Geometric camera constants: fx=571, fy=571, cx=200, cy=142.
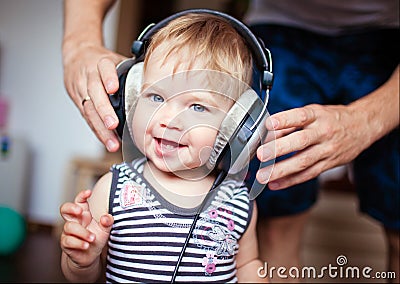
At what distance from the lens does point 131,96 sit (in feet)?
2.87

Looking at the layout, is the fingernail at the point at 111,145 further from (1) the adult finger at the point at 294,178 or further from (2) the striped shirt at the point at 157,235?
(1) the adult finger at the point at 294,178

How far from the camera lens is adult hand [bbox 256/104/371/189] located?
89cm

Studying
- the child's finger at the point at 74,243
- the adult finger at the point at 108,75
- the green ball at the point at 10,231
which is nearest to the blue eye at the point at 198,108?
the adult finger at the point at 108,75

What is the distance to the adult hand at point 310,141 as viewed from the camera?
89 cm

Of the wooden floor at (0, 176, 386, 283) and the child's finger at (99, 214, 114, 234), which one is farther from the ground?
the child's finger at (99, 214, 114, 234)

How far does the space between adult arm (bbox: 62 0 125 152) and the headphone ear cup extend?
0.53 ft

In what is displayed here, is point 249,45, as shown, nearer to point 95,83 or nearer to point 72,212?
point 95,83

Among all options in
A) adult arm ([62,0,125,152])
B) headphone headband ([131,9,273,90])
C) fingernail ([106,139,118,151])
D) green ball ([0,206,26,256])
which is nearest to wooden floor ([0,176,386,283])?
green ball ([0,206,26,256])

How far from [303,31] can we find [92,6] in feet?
1.69

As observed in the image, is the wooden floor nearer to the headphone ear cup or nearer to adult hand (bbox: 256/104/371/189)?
adult hand (bbox: 256/104/371/189)

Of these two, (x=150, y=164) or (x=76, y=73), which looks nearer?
(x=150, y=164)

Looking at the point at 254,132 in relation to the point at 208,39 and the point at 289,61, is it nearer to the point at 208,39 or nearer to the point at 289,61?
the point at 208,39

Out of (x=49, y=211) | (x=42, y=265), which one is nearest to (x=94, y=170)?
(x=49, y=211)

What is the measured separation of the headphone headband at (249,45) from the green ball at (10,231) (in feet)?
4.90
